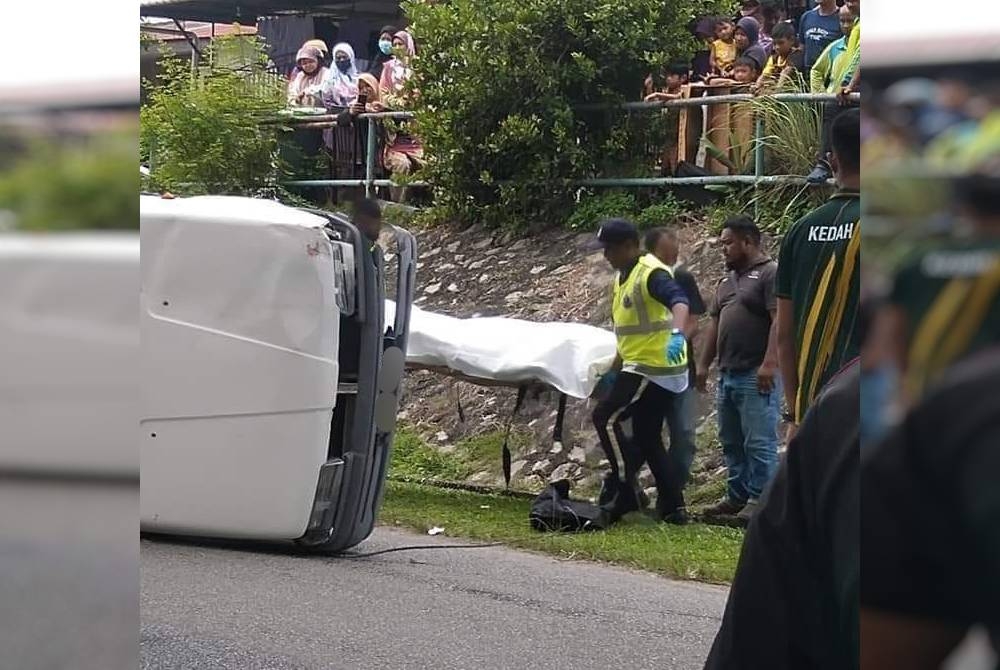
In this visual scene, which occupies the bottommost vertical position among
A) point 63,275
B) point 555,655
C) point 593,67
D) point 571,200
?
point 555,655

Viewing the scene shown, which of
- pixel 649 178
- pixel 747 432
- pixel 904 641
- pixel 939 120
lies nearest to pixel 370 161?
pixel 649 178

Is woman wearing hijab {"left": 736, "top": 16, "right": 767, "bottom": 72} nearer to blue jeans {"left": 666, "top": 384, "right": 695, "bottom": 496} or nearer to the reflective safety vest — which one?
the reflective safety vest

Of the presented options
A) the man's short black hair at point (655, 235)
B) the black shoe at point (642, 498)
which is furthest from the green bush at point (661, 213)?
the black shoe at point (642, 498)

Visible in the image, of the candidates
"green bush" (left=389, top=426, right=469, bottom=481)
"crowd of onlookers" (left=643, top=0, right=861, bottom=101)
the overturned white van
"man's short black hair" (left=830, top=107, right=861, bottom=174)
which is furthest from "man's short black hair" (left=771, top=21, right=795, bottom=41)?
"green bush" (left=389, top=426, right=469, bottom=481)

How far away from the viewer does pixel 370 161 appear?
1.57m

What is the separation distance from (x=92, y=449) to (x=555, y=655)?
0.97 meters

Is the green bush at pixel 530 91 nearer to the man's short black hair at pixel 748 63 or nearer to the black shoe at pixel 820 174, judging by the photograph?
the man's short black hair at pixel 748 63

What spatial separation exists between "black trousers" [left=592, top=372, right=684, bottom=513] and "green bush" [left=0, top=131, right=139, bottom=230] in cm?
70

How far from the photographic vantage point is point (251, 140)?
1662 mm

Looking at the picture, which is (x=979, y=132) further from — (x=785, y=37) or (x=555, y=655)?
(x=555, y=655)

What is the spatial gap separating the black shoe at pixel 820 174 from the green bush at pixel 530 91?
208mm

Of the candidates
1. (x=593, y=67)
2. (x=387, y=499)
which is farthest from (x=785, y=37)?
(x=387, y=499)

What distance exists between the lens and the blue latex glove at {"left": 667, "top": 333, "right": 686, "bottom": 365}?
1.42 m

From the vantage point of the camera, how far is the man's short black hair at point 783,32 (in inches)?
52.0
